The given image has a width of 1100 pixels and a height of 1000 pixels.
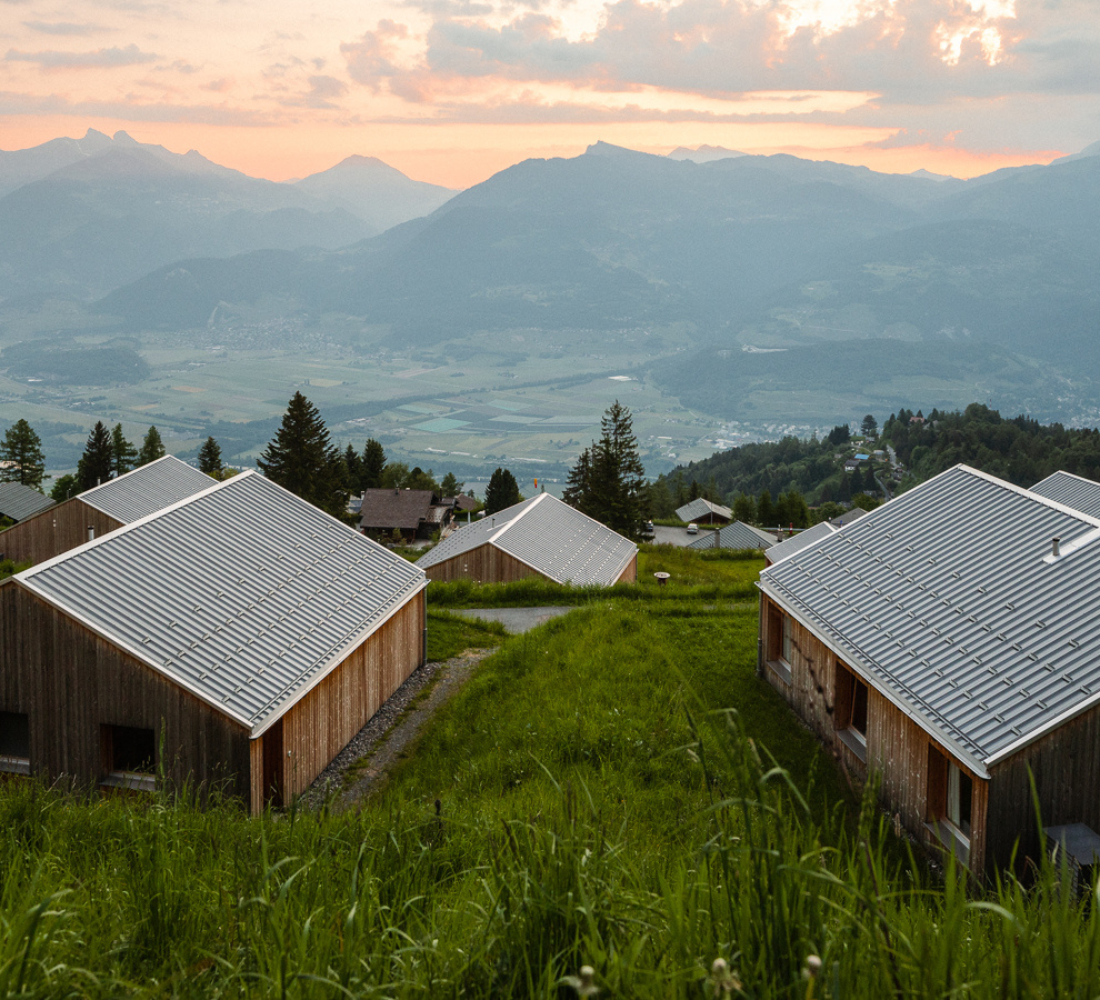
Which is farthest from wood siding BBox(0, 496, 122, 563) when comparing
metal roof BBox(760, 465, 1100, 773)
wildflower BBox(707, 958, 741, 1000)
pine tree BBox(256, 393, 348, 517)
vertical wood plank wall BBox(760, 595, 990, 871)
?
wildflower BBox(707, 958, 741, 1000)

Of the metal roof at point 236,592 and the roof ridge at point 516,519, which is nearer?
the metal roof at point 236,592

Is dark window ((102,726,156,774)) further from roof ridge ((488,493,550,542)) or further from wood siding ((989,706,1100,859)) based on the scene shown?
roof ridge ((488,493,550,542))

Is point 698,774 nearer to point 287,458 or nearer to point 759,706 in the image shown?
point 759,706

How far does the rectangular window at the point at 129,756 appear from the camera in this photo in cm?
1117

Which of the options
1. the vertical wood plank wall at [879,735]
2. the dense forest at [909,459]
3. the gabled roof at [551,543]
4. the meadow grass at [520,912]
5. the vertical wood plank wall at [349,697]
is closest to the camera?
the meadow grass at [520,912]

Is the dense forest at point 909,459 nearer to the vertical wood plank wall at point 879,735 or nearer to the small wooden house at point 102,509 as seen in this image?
the small wooden house at point 102,509

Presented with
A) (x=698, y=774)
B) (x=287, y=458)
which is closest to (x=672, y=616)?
(x=698, y=774)

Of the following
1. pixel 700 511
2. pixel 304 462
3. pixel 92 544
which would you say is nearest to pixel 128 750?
pixel 92 544

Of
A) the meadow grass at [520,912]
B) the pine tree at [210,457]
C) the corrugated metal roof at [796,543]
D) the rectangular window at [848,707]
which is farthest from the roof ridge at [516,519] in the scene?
the pine tree at [210,457]

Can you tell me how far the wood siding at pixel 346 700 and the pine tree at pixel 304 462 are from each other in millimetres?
40916

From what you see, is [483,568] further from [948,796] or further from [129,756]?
[948,796]

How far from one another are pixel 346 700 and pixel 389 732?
1.13m

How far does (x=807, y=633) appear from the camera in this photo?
569 inches

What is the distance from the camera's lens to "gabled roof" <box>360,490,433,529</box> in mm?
74312
